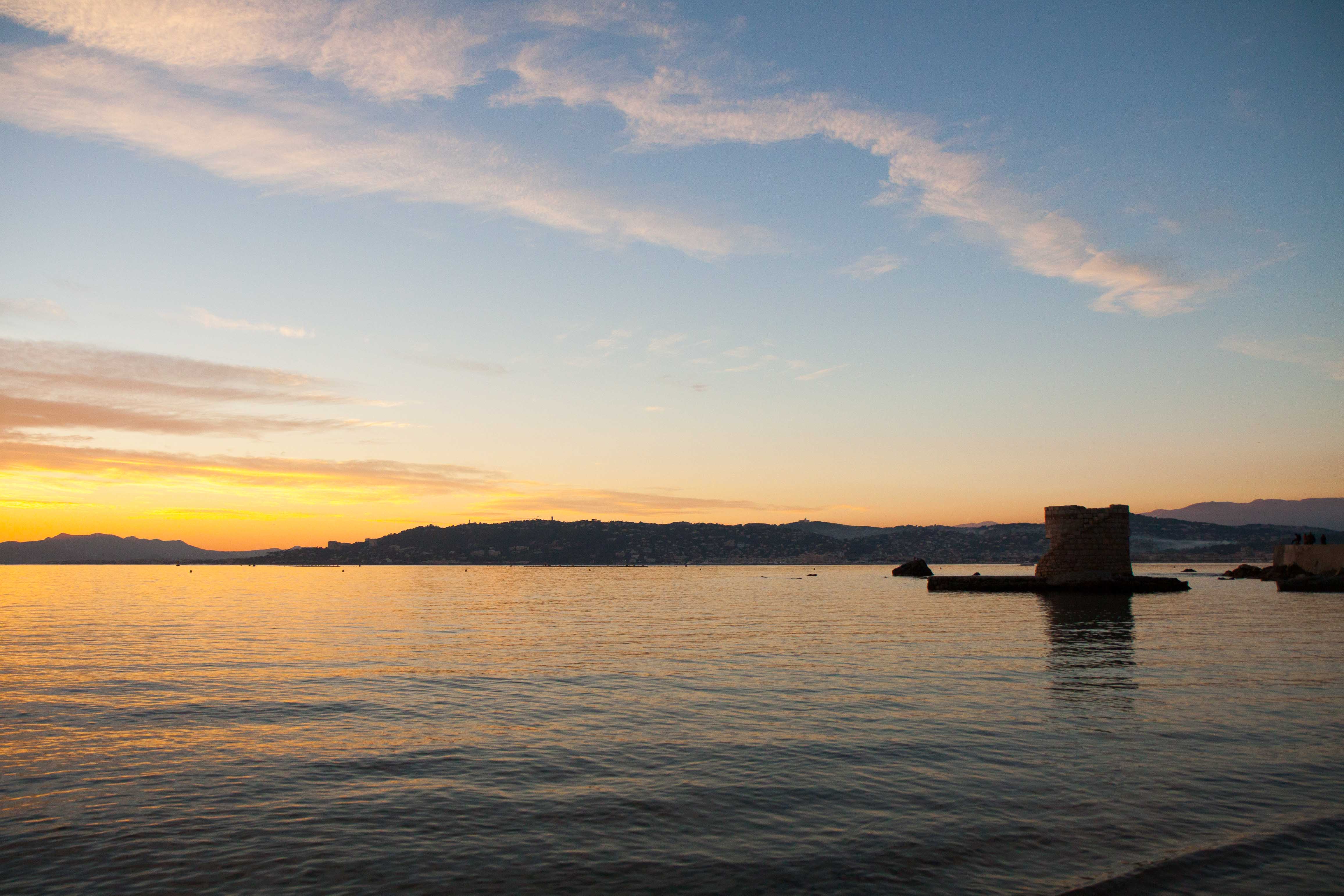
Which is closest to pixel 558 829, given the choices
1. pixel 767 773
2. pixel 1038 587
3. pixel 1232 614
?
pixel 767 773

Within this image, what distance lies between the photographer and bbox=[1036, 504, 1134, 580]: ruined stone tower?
209 ft

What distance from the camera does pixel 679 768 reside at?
12609mm

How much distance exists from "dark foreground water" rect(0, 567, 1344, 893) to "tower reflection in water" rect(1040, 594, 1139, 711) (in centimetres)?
24

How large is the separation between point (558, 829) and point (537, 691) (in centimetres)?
1083

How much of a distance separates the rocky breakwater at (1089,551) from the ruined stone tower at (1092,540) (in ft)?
0.08

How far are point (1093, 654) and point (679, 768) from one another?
20384 millimetres

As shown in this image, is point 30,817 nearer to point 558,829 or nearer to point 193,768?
point 193,768

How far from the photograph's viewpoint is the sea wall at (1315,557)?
6494 cm

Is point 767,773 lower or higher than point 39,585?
higher

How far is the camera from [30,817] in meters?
10.4

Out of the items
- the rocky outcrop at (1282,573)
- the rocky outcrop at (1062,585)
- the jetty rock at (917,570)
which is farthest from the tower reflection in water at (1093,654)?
the jetty rock at (917,570)

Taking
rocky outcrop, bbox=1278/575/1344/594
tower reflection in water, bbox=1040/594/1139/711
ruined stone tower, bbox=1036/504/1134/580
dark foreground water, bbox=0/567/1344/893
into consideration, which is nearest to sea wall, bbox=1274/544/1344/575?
rocky outcrop, bbox=1278/575/1344/594

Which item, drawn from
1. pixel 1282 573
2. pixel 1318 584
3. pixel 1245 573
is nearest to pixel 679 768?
pixel 1318 584

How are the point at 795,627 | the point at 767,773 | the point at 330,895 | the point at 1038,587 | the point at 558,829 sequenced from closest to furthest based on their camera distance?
the point at 330,895 → the point at 558,829 → the point at 767,773 → the point at 795,627 → the point at 1038,587
